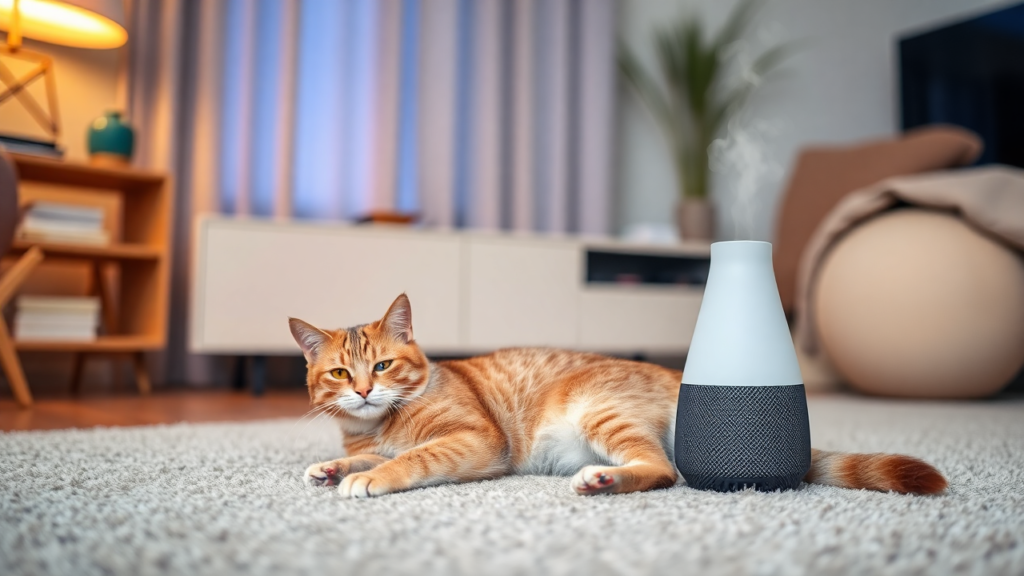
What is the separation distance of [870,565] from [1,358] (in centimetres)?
210

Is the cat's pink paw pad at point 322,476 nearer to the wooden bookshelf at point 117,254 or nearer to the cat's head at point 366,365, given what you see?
the cat's head at point 366,365

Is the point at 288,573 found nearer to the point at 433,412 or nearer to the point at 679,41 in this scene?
the point at 433,412

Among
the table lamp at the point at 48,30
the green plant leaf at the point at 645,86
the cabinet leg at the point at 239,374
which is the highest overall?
the green plant leaf at the point at 645,86

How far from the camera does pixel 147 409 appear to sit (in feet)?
6.67

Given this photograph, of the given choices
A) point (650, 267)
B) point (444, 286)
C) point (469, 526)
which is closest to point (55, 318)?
point (444, 286)

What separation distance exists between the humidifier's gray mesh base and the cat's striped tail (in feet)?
0.19

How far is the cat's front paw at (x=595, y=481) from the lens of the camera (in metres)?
0.84

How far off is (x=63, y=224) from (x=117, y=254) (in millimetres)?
185

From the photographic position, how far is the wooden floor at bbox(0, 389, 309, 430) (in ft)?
5.65

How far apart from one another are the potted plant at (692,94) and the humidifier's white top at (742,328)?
2.83 m

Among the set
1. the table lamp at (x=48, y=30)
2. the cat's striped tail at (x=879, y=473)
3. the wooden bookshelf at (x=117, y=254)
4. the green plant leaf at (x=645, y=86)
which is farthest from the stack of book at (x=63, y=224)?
the green plant leaf at (x=645, y=86)

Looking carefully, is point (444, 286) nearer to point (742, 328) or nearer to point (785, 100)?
point (742, 328)

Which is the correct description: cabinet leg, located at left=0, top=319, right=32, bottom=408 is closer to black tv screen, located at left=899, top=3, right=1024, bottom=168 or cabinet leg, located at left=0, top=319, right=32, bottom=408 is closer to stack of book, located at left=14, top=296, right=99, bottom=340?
stack of book, located at left=14, top=296, right=99, bottom=340

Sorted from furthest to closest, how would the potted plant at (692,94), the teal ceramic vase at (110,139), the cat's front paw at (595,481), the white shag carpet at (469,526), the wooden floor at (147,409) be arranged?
1. the potted plant at (692,94)
2. the teal ceramic vase at (110,139)
3. the wooden floor at (147,409)
4. the cat's front paw at (595,481)
5. the white shag carpet at (469,526)
